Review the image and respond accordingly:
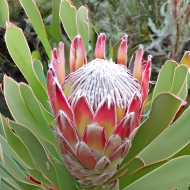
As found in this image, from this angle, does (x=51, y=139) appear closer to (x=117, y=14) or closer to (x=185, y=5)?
(x=117, y=14)

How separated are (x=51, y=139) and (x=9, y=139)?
0.34 ft

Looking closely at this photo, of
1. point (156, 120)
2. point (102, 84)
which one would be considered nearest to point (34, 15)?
point (102, 84)

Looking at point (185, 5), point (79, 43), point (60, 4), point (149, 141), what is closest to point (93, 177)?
point (149, 141)

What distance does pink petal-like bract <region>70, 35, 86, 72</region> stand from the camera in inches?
17.8

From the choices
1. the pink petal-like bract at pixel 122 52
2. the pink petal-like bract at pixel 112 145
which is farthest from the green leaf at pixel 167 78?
the pink petal-like bract at pixel 112 145

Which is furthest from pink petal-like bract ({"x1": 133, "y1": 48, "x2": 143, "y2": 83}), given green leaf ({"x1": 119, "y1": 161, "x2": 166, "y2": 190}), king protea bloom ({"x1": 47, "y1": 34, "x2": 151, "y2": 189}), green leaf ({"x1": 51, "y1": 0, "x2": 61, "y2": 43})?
green leaf ({"x1": 51, "y1": 0, "x2": 61, "y2": 43})

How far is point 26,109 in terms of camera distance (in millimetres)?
486

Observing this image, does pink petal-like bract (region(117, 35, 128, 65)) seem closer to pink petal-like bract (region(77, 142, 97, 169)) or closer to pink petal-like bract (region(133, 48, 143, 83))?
pink petal-like bract (region(133, 48, 143, 83))

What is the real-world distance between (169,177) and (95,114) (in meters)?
0.22

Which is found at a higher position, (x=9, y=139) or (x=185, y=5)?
(x=185, y=5)

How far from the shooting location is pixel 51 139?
509 millimetres

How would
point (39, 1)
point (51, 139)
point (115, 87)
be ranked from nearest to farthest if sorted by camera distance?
point (115, 87) < point (51, 139) < point (39, 1)

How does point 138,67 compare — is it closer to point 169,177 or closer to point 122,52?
point 122,52

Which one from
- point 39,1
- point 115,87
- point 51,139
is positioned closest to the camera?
point 115,87
